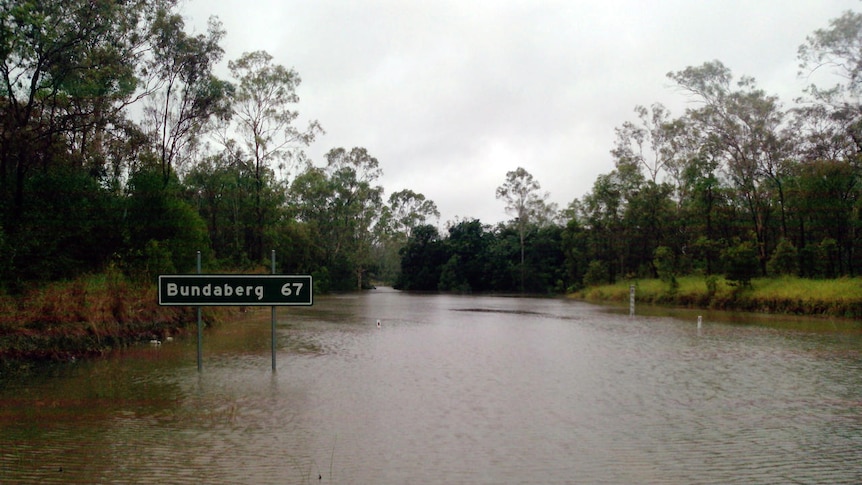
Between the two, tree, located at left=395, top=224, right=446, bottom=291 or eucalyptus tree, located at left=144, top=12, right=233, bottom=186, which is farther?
tree, located at left=395, top=224, right=446, bottom=291

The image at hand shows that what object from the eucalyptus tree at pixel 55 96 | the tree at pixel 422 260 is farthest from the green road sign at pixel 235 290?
the tree at pixel 422 260

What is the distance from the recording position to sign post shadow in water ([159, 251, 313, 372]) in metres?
10.5

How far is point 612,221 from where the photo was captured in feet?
176

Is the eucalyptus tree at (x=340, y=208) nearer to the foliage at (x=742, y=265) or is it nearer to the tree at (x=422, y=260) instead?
the tree at (x=422, y=260)

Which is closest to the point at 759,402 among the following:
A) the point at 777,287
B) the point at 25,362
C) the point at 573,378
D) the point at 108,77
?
the point at 573,378

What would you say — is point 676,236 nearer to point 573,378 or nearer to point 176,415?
point 573,378

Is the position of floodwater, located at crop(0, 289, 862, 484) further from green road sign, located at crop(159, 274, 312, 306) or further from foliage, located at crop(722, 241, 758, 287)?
foliage, located at crop(722, 241, 758, 287)

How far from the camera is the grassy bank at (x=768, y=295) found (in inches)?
995

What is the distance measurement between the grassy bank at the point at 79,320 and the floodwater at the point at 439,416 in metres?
0.79

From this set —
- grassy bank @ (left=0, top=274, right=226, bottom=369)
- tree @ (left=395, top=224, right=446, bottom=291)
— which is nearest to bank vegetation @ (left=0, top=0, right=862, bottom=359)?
→ grassy bank @ (left=0, top=274, right=226, bottom=369)

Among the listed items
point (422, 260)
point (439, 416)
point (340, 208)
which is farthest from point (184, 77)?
point (422, 260)

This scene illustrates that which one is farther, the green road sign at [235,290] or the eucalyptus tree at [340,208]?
the eucalyptus tree at [340,208]

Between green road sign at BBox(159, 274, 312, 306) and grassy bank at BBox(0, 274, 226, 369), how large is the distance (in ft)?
10.8

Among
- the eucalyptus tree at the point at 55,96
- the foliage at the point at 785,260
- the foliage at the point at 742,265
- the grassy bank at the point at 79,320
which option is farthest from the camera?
the foliage at the point at 785,260
